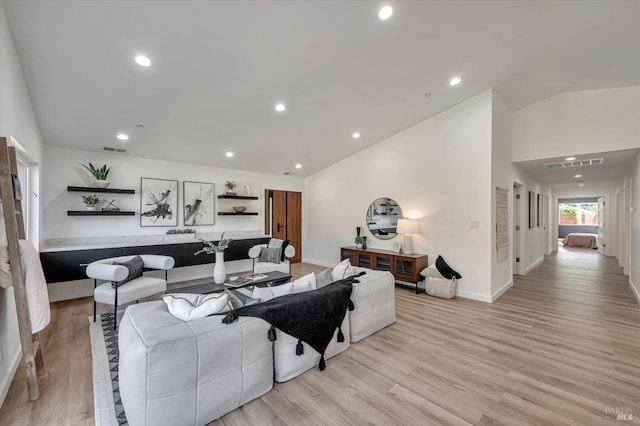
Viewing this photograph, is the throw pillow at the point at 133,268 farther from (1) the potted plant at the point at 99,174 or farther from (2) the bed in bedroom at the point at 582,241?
(2) the bed in bedroom at the point at 582,241

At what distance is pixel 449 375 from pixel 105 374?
2.93 metres

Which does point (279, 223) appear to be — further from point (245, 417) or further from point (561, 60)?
point (561, 60)

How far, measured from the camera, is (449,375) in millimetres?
2287

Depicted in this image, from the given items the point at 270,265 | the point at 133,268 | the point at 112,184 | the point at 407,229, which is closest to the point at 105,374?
the point at 133,268

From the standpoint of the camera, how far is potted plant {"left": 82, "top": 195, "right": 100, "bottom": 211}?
4.38 metres

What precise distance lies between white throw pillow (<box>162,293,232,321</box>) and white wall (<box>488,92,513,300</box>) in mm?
4035

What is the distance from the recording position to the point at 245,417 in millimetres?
1811

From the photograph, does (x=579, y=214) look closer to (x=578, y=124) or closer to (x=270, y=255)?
(x=578, y=124)

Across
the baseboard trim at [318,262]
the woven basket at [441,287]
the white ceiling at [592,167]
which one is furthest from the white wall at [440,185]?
the white ceiling at [592,167]

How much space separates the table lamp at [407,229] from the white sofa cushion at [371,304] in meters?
2.00

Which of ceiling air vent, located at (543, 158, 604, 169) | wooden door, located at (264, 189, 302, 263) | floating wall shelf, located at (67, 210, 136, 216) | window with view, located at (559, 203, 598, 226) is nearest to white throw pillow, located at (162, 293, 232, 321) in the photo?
floating wall shelf, located at (67, 210, 136, 216)

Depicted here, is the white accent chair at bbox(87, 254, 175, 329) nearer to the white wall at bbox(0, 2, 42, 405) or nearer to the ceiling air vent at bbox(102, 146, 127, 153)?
the white wall at bbox(0, 2, 42, 405)

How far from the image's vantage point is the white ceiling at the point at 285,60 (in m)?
2.26

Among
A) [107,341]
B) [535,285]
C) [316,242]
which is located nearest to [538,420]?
[107,341]
